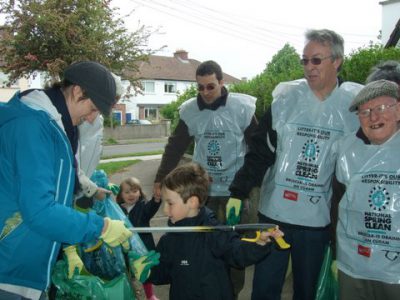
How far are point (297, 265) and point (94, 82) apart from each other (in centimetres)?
176

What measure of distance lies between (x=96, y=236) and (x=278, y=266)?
1392 millimetres

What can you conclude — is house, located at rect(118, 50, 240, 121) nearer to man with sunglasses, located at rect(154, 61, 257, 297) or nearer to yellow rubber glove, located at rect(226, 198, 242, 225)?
man with sunglasses, located at rect(154, 61, 257, 297)

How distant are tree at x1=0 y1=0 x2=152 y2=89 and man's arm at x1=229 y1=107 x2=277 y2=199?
9229 mm

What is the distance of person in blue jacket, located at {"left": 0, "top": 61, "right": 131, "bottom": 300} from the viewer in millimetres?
1670

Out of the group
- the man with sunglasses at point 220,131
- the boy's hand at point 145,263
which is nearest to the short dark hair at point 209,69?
the man with sunglasses at point 220,131

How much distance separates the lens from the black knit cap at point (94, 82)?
1.92 m

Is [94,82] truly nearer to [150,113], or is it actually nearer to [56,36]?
[56,36]

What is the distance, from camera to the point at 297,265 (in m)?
2.76

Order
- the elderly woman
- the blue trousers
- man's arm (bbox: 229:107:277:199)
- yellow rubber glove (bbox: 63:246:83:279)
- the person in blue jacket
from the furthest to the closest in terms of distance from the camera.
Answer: man's arm (bbox: 229:107:277:199)
the blue trousers
yellow rubber glove (bbox: 63:246:83:279)
the elderly woman
the person in blue jacket

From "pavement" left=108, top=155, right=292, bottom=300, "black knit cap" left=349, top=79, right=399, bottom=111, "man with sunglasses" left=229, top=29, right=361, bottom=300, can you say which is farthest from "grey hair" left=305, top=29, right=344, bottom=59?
"pavement" left=108, top=155, right=292, bottom=300

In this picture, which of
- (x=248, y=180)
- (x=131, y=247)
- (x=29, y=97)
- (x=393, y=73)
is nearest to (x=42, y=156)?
(x=29, y=97)

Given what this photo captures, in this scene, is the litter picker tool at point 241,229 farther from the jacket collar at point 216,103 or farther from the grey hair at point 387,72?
the jacket collar at point 216,103

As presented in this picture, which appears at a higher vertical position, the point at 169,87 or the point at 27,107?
the point at 169,87

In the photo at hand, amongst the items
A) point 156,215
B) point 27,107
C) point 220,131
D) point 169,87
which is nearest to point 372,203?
point 220,131
